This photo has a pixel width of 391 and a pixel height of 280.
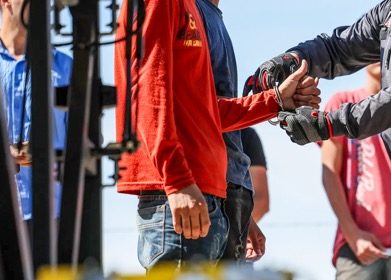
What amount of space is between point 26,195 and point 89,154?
5.41ft

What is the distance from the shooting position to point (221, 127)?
163 inches

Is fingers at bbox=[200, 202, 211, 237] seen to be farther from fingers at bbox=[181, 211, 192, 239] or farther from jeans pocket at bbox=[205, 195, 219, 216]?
jeans pocket at bbox=[205, 195, 219, 216]

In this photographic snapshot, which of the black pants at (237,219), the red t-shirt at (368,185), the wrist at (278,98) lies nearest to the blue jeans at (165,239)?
the black pants at (237,219)

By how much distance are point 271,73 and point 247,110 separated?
0.36 metres

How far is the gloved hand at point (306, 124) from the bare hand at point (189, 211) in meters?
0.83

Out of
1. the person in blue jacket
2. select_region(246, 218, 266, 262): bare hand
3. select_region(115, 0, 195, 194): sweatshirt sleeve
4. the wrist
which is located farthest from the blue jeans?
select_region(246, 218, 266, 262): bare hand

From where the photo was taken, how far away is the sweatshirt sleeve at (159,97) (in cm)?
356

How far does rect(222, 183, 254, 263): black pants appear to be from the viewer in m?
4.07

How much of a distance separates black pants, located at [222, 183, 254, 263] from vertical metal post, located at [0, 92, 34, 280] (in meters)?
1.61

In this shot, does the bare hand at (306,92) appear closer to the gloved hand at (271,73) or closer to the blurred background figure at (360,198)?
the gloved hand at (271,73)

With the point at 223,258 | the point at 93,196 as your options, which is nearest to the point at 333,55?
the point at 223,258

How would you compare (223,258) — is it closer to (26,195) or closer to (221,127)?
(221,127)

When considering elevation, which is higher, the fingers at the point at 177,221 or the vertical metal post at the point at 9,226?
the vertical metal post at the point at 9,226

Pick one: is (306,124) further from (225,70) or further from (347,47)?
(347,47)
